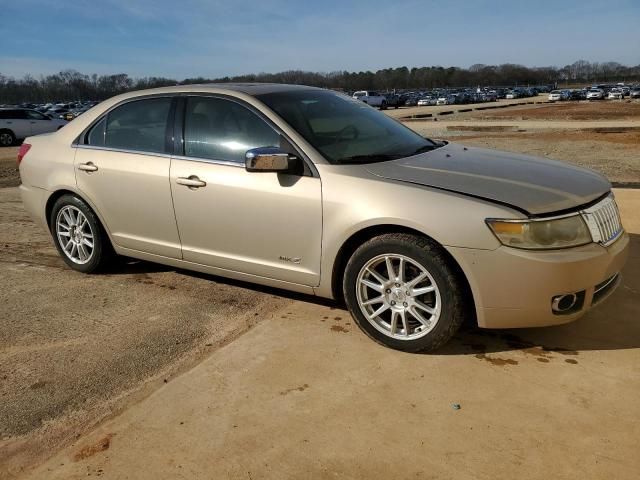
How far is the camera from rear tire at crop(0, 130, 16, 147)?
843 inches

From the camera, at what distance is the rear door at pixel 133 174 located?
4.29m

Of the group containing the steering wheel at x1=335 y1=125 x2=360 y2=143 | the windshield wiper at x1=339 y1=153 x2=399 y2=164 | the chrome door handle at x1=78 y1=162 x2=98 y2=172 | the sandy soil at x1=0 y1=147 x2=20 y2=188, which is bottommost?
the sandy soil at x1=0 y1=147 x2=20 y2=188

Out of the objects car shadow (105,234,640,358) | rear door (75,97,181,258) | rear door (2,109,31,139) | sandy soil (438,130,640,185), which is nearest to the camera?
car shadow (105,234,640,358)

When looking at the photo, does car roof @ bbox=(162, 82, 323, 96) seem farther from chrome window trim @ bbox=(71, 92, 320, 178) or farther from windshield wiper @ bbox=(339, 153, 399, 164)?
windshield wiper @ bbox=(339, 153, 399, 164)

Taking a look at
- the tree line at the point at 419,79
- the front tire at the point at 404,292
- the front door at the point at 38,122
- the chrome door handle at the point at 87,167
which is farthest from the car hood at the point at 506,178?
the tree line at the point at 419,79

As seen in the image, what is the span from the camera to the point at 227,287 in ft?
15.2

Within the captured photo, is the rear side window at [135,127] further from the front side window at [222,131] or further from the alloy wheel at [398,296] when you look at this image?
the alloy wheel at [398,296]

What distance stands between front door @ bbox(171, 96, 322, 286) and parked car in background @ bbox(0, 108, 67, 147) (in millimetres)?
20446

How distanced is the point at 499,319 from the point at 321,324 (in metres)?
1.21

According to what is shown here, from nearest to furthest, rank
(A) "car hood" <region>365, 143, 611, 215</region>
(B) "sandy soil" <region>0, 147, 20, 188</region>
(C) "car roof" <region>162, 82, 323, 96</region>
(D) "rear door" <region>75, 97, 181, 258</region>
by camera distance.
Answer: (A) "car hood" <region>365, 143, 611, 215</region>, (C) "car roof" <region>162, 82, 323, 96</region>, (D) "rear door" <region>75, 97, 181, 258</region>, (B) "sandy soil" <region>0, 147, 20, 188</region>

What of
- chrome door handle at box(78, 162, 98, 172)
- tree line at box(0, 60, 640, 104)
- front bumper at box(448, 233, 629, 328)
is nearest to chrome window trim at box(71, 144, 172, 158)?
chrome door handle at box(78, 162, 98, 172)

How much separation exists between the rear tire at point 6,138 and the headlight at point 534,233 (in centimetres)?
2264

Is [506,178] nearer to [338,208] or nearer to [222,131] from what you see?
[338,208]

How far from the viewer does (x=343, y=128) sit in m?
4.14
